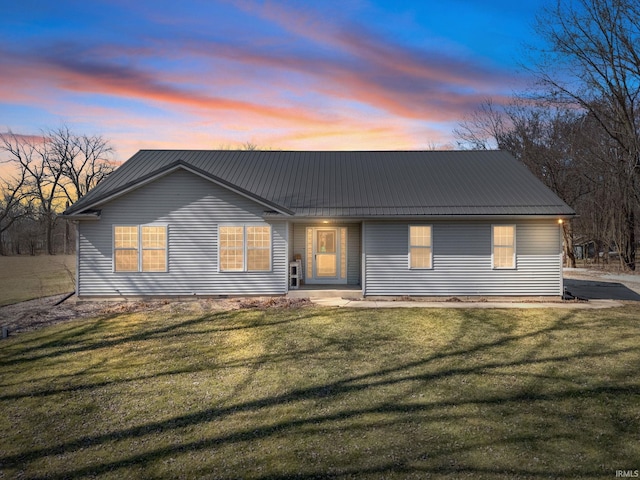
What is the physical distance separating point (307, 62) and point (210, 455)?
16.8 metres

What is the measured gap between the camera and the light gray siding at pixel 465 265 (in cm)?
1408

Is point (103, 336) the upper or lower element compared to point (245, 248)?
lower

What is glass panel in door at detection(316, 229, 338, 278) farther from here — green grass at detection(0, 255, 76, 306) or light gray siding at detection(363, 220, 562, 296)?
green grass at detection(0, 255, 76, 306)

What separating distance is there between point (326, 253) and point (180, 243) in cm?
506

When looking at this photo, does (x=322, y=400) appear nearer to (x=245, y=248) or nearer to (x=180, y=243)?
(x=245, y=248)

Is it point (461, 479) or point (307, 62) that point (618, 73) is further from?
point (461, 479)

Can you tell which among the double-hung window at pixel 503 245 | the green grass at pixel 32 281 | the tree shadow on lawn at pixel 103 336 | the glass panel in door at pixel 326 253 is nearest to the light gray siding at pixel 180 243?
the glass panel in door at pixel 326 253

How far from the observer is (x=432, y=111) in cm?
2466

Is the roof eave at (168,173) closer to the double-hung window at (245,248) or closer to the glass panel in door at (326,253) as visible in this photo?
the double-hung window at (245,248)

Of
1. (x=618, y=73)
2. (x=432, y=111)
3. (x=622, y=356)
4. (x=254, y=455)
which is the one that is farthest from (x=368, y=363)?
(x=432, y=111)

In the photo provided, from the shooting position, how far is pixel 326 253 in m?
15.5

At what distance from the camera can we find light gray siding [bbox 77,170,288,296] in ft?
45.9

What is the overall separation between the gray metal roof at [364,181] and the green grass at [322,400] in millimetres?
4508

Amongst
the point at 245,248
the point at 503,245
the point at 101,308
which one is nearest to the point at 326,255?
the point at 245,248
